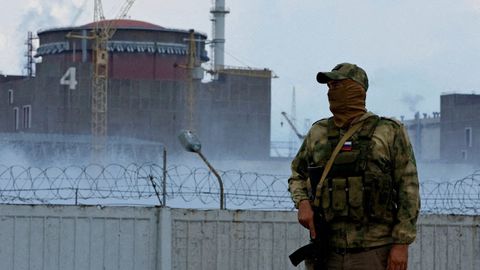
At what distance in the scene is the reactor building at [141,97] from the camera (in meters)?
98.8

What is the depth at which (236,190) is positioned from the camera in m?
12.6

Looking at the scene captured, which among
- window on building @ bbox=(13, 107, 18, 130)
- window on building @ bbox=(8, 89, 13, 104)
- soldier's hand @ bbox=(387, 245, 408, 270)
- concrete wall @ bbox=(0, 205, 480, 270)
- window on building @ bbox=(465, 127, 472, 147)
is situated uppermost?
window on building @ bbox=(8, 89, 13, 104)

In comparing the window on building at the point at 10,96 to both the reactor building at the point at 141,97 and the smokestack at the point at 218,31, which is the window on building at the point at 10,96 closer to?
the reactor building at the point at 141,97

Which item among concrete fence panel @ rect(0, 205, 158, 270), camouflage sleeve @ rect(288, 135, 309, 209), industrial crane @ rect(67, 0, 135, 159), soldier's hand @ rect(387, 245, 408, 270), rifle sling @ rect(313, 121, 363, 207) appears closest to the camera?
soldier's hand @ rect(387, 245, 408, 270)

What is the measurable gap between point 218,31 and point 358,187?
106381 mm

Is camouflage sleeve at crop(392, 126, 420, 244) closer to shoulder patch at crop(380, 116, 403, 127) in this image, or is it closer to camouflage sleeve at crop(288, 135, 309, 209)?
shoulder patch at crop(380, 116, 403, 127)

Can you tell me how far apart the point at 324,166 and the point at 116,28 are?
10181cm

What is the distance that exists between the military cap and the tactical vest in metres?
0.26

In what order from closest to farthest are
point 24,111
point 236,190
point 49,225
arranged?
point 49,225 → point 236,190 → point 24,111

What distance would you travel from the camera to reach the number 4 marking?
98.5 meters

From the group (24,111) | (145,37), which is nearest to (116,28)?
(145,37)

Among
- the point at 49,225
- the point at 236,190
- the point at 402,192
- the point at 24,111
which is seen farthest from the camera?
the point at 24,111

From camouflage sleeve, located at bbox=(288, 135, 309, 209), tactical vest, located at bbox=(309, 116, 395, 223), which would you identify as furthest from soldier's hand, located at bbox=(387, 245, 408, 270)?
camouflage sleeve, located at bbox=(288, 135, 309, 209)

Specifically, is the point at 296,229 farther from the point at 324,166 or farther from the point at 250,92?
the point at 250,92
